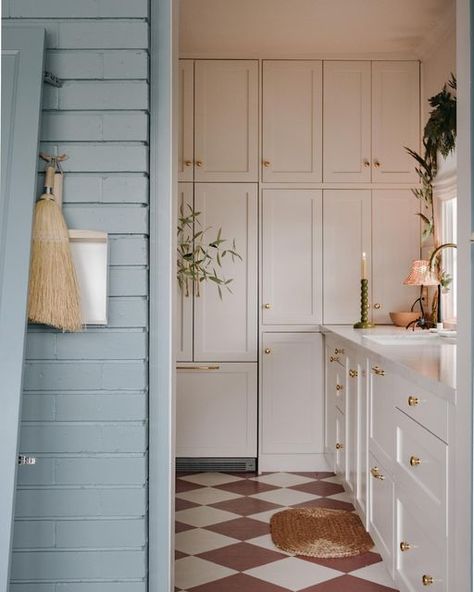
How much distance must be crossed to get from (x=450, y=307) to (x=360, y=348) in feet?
4.26

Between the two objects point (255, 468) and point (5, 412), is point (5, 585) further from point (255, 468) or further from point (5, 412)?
point (255, 468)

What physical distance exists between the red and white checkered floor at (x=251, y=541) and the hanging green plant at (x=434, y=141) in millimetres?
1729

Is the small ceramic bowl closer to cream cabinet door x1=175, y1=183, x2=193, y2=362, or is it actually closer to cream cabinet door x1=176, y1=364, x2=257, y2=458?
cream cabinet door x1=176, y1=364, x2=257, y2=458

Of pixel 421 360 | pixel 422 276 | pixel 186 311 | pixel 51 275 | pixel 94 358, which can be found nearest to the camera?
pixel 51 275

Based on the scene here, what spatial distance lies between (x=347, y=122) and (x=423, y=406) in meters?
3.03

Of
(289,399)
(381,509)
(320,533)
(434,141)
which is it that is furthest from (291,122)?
(381,509)

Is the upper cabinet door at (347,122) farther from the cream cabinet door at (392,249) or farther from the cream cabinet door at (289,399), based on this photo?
the cream cabinet door at (289,399)

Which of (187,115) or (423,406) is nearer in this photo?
(423,406)

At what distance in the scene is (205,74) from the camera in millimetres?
4945

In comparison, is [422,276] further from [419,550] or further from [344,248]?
[419,550]

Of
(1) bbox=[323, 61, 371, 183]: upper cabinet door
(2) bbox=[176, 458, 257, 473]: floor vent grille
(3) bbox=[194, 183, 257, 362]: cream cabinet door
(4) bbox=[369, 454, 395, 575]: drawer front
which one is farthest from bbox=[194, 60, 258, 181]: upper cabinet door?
(4) bbox=[369, 454, 395, 575]: drawer front

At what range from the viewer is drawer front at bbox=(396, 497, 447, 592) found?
6.95 ft

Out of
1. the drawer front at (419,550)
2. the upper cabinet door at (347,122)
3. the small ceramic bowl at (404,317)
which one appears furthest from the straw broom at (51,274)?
the upper cabinet door at (347,122)

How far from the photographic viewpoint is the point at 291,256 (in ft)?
16.3
